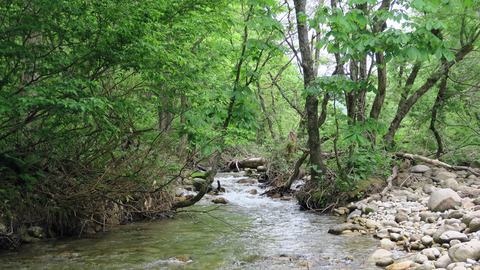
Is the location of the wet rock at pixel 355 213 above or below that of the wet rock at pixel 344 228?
above

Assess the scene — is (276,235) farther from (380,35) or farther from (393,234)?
(380,35)

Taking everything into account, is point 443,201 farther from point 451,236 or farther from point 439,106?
point 439,106

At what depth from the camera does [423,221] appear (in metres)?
6.20

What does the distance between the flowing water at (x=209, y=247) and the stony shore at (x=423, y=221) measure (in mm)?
413

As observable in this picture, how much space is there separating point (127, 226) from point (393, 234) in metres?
5.09

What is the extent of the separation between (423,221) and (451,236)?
1.64 meters

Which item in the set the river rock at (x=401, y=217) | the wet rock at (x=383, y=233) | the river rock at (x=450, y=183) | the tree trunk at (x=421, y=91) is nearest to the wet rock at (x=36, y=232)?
the wet rock at (x=383, y=233)

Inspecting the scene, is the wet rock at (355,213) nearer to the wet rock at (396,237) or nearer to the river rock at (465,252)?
the wet rock at (396,237)

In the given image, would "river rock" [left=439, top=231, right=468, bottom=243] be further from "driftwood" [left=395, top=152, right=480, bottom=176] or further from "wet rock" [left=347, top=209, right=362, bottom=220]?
"driftwood" [left=395, top=152, right=480, bottom=176]

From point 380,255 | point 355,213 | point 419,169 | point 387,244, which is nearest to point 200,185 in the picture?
point 355,213

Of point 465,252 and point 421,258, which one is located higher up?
point 465,252

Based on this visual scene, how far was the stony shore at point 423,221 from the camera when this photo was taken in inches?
162

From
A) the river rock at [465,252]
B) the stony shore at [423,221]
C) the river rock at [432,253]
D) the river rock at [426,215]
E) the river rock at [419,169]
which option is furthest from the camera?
the river rock at [419,169]

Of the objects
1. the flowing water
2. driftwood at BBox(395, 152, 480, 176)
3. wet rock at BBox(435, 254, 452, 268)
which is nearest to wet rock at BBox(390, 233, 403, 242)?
the flowing water
